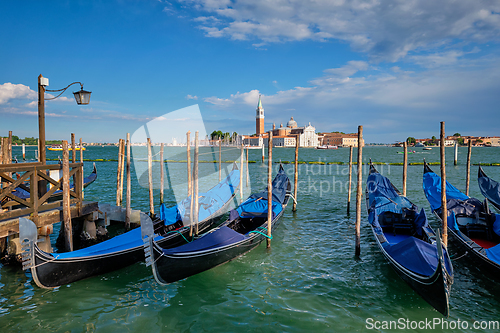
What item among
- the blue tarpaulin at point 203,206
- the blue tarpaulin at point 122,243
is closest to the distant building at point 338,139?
the blue tarpaulin at point 203,206

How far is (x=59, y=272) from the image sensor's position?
162 inches

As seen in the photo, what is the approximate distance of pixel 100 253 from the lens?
14.7ft

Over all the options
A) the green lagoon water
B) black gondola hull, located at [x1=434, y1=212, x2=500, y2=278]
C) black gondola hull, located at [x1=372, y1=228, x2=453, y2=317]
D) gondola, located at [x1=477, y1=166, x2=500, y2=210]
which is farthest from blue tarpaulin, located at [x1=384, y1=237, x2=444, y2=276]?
gondola, located at [x1=477, y1=166, x2=500, y2=210]

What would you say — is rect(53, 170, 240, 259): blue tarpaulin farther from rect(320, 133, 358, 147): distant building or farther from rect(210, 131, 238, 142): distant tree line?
rect(320, 133, 358, 147): distant building

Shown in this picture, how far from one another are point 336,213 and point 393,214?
2780 millimetres

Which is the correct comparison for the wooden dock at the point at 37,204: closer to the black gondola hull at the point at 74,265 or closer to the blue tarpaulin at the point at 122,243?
the blue tarpaulin at the point at 122,243

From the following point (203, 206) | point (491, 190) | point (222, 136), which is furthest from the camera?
point (222, 136)

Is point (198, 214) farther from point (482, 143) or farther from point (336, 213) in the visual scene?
point (482, 143)

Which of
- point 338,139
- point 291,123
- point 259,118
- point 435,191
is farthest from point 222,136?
point 435,191

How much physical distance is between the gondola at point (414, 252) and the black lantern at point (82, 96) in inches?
229

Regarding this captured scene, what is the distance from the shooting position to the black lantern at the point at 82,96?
5159 millimetres

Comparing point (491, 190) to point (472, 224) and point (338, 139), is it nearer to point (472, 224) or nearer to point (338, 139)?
point (472, 224)

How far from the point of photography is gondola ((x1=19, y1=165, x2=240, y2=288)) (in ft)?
12.4

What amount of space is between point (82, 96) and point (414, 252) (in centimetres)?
606
